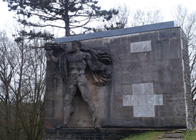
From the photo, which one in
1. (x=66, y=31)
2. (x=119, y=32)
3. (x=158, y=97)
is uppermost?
(x=66, y=31)

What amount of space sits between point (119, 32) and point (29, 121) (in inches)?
451

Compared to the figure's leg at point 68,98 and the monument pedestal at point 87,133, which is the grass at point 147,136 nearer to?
the monument pedestal at point 87,133

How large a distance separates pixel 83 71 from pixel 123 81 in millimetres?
1434

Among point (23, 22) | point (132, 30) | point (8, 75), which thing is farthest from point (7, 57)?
point (132, 30)

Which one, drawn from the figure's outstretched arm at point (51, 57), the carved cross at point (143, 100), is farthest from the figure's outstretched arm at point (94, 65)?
the figure's outstretched arm at point (51, 57)

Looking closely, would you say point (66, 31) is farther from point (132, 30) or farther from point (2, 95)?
point (132, 30)

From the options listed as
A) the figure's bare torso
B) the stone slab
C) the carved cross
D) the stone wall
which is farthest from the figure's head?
the carved cross

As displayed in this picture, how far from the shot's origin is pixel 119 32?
9.11 metres

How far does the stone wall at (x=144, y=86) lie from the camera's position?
26.0 feet

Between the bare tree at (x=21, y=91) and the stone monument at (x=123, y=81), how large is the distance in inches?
300

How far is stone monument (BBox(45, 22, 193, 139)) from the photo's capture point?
316 inches

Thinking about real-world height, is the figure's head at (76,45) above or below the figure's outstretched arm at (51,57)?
above

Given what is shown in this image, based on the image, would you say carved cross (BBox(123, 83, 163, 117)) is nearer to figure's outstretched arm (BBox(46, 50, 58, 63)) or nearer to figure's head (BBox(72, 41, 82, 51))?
figure's head (BBox(72, 41, 82, 51))

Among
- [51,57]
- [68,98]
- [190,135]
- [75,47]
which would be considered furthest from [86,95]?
[190,135]
